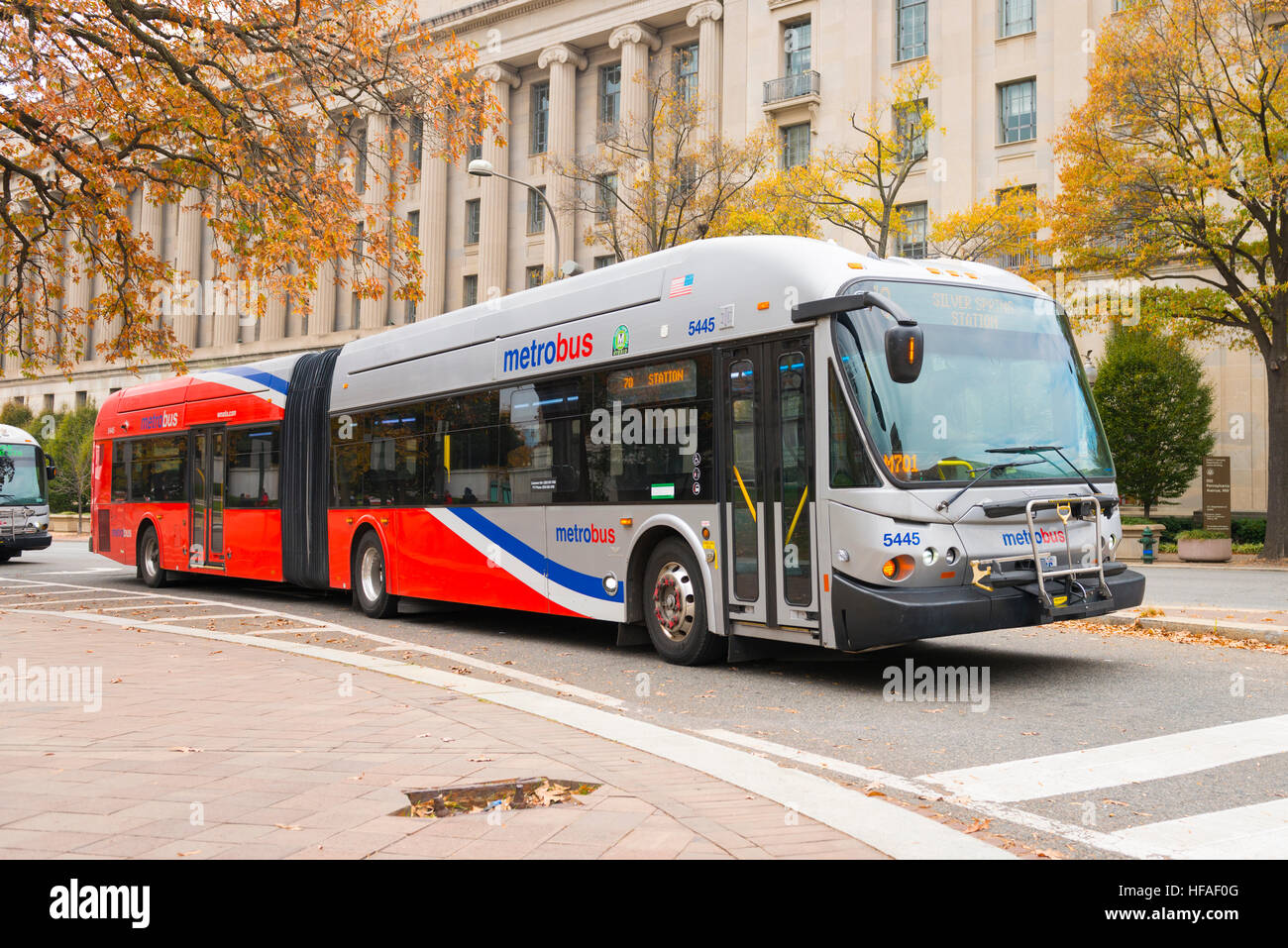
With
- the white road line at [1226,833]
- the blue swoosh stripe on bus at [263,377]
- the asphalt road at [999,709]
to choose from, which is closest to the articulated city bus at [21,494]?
the blue swoosh stripe on bus at [263,377]

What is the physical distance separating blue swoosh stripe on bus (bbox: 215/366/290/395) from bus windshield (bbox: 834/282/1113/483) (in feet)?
36.2

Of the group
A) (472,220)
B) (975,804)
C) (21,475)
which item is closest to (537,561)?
(975,804)

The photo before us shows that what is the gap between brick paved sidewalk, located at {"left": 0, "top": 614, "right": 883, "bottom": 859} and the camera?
4.25 metres

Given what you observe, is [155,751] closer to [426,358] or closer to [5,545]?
[426,358]

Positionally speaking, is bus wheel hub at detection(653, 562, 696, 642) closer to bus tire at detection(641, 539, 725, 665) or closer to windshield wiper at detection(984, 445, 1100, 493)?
bus tire at detection(641, 539, 725, 665)

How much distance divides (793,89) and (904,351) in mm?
38098

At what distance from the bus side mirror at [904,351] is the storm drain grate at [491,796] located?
3861 millimetres

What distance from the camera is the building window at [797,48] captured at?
144ft

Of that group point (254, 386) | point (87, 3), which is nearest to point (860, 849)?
point (254, 386)

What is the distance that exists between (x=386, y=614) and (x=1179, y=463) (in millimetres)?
25526

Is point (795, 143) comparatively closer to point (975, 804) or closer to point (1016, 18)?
point (1016, 18)

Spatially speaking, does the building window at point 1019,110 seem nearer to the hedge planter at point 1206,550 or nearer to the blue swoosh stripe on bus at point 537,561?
the hedge planter at point 1206,550

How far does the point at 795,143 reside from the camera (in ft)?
143

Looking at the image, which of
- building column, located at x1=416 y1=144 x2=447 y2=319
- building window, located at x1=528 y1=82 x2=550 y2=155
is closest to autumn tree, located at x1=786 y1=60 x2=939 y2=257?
building window, located at x1=528 y1=82 x2=550 y2=155
